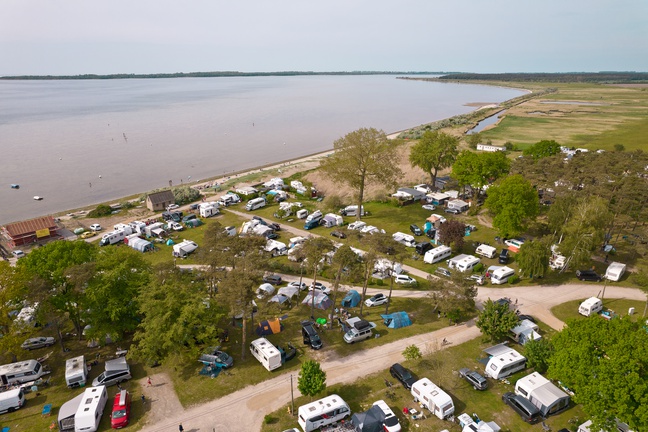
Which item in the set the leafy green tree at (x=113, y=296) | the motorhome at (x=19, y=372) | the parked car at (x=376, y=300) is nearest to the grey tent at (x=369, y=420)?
the parked car at (x=376, y=300)

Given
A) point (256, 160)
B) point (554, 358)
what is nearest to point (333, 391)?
point (554, 358)

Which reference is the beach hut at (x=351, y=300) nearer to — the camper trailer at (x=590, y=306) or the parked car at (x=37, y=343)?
the camper trailer at (x=590, y=306)

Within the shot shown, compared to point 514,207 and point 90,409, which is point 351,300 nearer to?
point 90,409

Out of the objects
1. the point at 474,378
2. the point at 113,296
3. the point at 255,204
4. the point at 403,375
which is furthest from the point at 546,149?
the point at 113,296

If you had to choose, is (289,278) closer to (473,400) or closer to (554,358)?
(473,400)

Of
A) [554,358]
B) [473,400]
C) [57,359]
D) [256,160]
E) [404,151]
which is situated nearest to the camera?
[554,358]

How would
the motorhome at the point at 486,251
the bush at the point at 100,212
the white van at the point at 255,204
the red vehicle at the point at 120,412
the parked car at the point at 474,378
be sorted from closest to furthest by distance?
the red vehicle at the point at 120,412 → the parked car at the point at 474,378 → the motorhome at the point at 486,251 → the white van at the point at 255,204 → the bush at the point at 100,212
